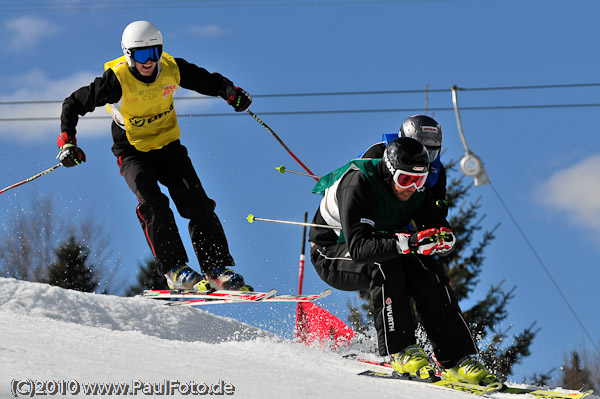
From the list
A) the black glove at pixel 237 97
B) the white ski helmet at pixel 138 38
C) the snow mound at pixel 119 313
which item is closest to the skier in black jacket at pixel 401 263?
the black glove at pixel 237 97

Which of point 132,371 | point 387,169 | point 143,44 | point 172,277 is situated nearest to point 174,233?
point 172,277

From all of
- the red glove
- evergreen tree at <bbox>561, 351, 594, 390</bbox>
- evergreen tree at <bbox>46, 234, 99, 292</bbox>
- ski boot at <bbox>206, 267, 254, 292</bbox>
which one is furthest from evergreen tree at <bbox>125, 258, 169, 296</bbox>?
the red glove

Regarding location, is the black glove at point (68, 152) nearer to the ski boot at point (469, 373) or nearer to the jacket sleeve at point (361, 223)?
the jacket sleeve at point (361, 223)

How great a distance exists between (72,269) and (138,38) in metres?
14.0

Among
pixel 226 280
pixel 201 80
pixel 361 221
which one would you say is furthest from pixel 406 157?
pixel 201 80

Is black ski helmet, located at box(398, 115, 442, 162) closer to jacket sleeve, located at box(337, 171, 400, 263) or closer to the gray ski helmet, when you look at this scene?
the gray ski helmet

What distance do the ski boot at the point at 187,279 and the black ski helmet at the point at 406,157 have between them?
2151 mm

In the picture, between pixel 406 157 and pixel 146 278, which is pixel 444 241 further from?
pixel 146 278

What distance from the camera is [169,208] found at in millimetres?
6473

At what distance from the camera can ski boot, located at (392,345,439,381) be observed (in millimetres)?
4992

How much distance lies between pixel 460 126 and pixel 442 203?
1.93 metres

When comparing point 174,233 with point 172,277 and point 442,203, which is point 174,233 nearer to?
point 172,277

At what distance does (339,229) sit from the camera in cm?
547

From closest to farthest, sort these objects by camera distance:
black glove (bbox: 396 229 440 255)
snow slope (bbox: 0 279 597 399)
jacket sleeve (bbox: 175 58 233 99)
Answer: snow slope (bbox: 0 279 597 399) < black glove (bbox: 396 229 440 255) < jacket sleeve (bbox: 175 58 233 99)
